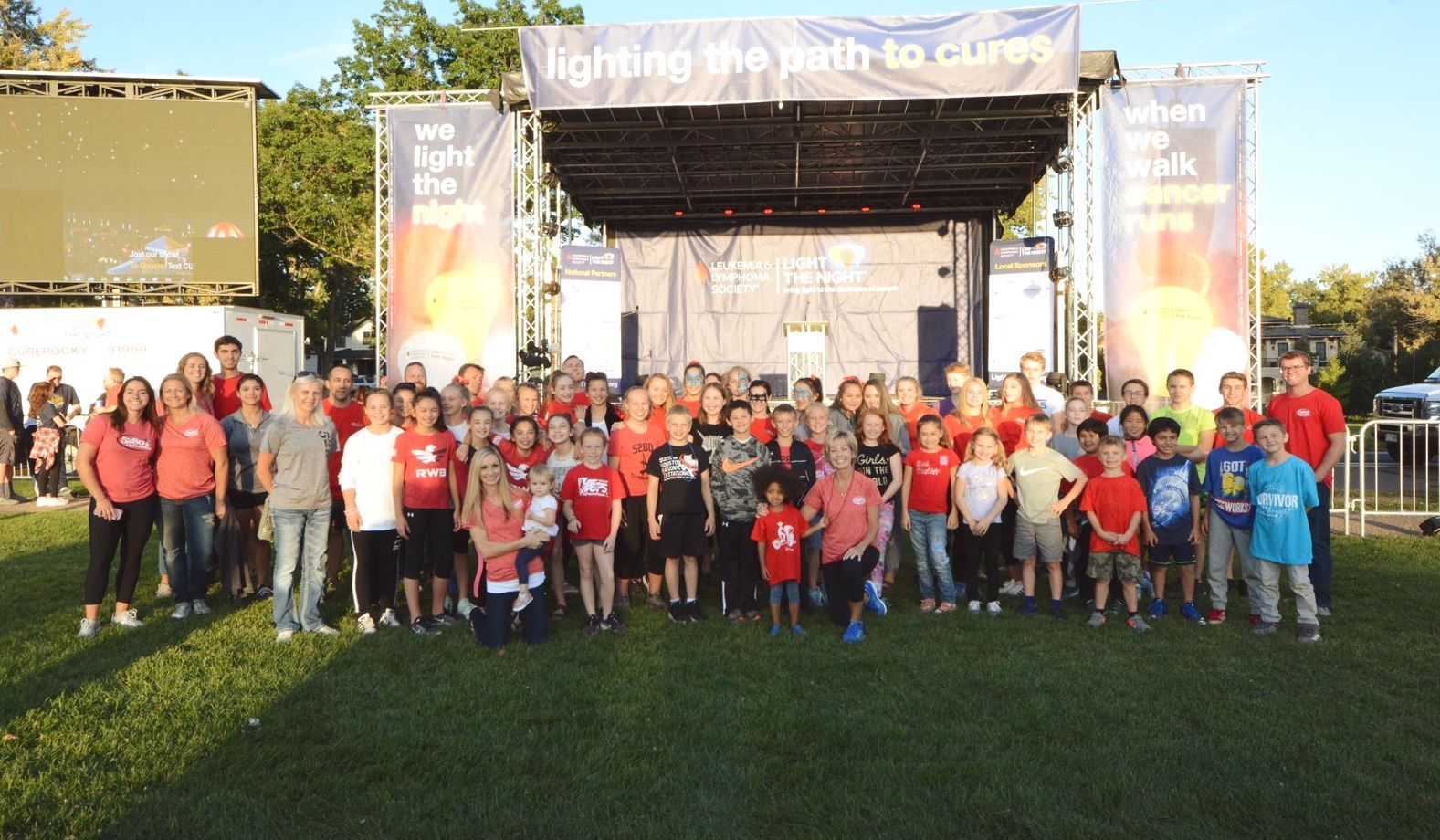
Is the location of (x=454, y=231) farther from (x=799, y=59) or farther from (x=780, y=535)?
(x=780, y=535)

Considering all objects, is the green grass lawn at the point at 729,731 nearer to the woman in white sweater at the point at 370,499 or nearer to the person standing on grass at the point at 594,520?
the person standing on grass at the point at 594,520

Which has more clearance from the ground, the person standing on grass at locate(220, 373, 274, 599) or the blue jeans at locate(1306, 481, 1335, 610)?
the person standing on grass at locate(220, 373, 274, 599)

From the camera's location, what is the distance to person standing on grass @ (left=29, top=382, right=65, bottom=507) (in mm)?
10891

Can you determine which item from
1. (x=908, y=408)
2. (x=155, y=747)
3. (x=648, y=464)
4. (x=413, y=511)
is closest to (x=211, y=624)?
(x=413, y=511)

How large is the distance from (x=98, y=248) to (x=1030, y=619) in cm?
2012

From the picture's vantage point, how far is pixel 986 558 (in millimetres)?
6066

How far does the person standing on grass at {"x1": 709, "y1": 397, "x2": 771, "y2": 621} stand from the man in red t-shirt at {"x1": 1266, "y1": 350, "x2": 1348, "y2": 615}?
143 inches

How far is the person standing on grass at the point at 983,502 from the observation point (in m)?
5.96

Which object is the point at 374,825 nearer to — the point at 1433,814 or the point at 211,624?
the point at 211,624

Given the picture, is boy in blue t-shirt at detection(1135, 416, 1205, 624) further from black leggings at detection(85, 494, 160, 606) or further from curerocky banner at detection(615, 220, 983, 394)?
curerocky banner at detection(615, 220, 983, 394)

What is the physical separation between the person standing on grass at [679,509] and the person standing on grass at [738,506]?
0.11m

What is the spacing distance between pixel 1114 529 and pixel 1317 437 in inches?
66.6

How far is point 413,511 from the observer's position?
558 cm

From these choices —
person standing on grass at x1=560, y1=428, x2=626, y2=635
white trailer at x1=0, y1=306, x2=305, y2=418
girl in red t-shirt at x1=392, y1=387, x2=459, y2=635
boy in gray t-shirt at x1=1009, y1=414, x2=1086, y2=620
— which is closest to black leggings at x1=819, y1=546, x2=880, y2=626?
boy in gray t-shirt at x1=1009, y1=414, x2=1086, y2=620
